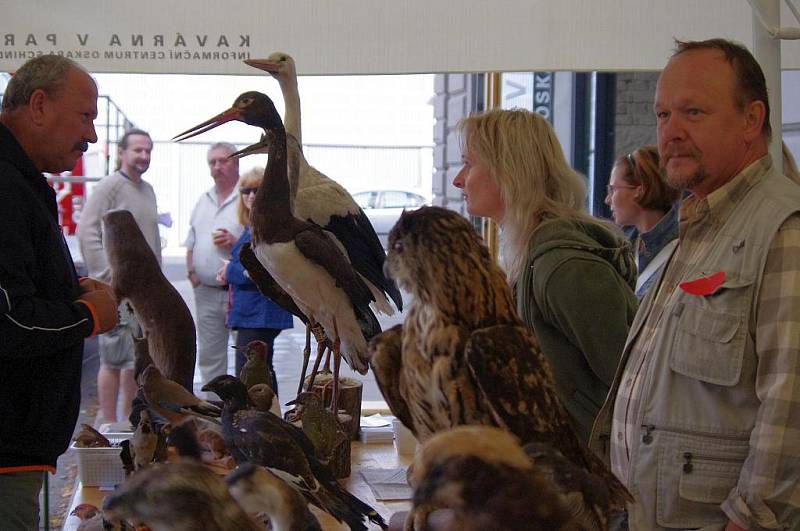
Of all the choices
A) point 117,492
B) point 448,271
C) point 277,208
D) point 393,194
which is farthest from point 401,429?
point 393,194

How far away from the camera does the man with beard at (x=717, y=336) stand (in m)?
1.51

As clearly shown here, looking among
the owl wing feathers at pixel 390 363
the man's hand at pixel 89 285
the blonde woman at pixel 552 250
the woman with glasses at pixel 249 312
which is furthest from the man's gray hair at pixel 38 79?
the woman with glasses at pixel 249 312

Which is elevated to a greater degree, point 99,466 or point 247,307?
point 247,307

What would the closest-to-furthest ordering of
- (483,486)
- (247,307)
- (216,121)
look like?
(483,486) < (216,121) < (247,307)

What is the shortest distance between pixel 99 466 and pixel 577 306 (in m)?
1.31

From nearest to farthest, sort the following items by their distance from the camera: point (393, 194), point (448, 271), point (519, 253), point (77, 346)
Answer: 1. point (448, 271)
2. point (77, 346)
3. point (519, 253)
4. point (393, 194)

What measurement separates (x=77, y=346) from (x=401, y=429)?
1.08 m

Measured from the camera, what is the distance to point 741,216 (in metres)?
1.65

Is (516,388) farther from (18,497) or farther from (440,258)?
(18,497)

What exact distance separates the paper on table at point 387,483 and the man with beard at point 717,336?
0.65 meters

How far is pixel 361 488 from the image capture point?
2.37m

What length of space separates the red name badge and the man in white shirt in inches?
152

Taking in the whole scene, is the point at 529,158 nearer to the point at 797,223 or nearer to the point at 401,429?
the point at 797,223

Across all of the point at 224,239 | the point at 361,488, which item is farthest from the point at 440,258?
the point at 224,239
